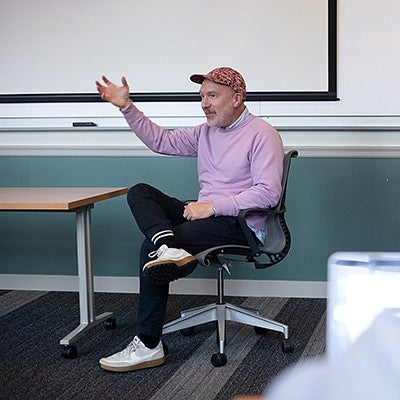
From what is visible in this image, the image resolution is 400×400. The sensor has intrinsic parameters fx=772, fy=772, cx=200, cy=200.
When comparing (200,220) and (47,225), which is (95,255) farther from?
(200,220)

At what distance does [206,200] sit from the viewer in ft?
11.1

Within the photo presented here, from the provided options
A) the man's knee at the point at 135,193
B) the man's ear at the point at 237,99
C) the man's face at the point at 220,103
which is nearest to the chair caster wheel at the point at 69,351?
the man's knee at the point at 135,193

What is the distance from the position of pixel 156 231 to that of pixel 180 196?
1.28 meters

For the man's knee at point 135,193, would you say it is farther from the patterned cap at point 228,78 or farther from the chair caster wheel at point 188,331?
the chair caster wheel at point 188,331

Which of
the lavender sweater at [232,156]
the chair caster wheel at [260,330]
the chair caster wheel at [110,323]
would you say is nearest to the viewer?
the lavender sweater at [232,156]

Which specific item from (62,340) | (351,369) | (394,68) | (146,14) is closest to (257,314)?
(62,340)

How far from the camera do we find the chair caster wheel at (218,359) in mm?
3145

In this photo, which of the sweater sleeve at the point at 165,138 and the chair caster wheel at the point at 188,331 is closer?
the sweater sleeve at the point at 165,138

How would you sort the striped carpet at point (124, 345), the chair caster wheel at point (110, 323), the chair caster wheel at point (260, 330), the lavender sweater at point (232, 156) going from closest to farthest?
the striped carpet at point (124, 345) → the lavender sweater at point (232, 156) → the chair caster wheel at point (260, 330) → the chair caster wheel at point (110, 323)

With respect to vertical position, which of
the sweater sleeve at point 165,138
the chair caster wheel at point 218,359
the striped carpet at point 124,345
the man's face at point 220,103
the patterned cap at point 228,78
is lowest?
the striped carpet at point 124,345

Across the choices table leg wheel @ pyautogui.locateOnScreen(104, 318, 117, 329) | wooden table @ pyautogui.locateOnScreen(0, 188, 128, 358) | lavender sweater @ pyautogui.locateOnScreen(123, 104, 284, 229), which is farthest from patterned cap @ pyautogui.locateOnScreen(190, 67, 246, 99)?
table leg wheel @ pyautogui.locateOnScreen(104, 318, 117, 329)

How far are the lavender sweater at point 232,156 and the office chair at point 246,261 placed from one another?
0.07m

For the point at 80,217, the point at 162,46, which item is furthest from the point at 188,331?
the point at 162,46

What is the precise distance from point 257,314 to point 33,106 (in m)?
1.85
